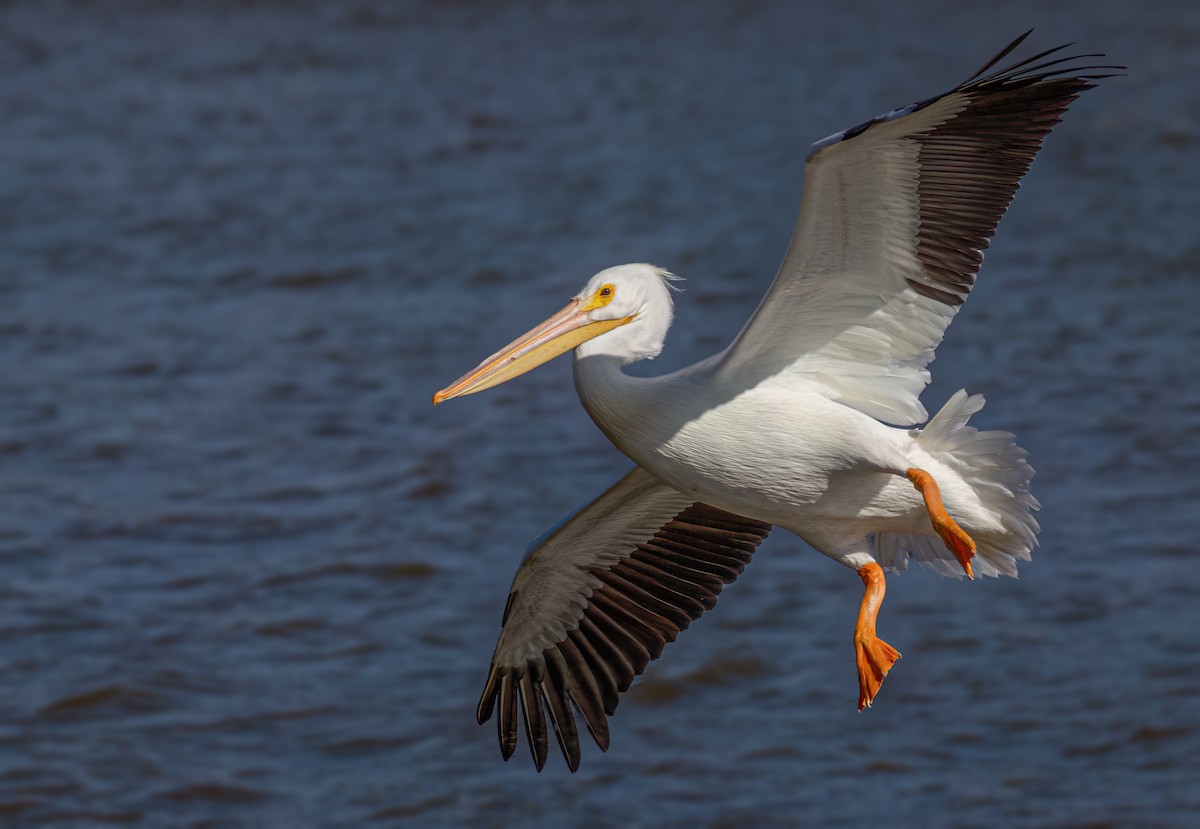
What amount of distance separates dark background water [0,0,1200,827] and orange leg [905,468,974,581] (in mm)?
2976

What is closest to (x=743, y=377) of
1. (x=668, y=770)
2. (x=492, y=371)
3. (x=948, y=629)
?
(x=492, y=371)

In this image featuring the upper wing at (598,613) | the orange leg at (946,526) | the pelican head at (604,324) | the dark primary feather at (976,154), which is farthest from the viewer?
the upper wing at (598,613)

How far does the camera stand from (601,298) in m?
5.42

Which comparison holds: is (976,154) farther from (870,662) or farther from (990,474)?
(870,662)

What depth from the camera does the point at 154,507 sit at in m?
10.2

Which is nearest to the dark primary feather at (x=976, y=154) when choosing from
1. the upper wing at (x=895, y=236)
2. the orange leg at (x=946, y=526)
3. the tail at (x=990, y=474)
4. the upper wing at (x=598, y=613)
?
the upper wing at (x=895, y=236)

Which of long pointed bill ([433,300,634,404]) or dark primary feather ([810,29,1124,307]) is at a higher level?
dark primary feather ([810,29,1124,307])

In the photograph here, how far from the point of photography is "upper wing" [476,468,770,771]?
629cm

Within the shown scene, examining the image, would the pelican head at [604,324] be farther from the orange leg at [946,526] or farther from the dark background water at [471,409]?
the dark background water at [471,409]

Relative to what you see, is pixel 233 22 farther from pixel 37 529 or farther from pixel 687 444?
pixel 687 444

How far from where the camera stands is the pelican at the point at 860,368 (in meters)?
4.93

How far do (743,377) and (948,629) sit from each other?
393 cm

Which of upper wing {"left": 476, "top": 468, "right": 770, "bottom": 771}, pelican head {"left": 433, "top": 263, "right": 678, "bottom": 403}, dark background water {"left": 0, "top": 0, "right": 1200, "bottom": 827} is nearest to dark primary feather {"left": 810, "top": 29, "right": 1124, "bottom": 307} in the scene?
pelican head {"left": 433, "top": 263, "right": 678, "bottom": 403}

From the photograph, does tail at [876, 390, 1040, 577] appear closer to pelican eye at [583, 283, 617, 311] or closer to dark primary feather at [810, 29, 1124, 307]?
dark primary feather at [810, 29, 1124, 307]
